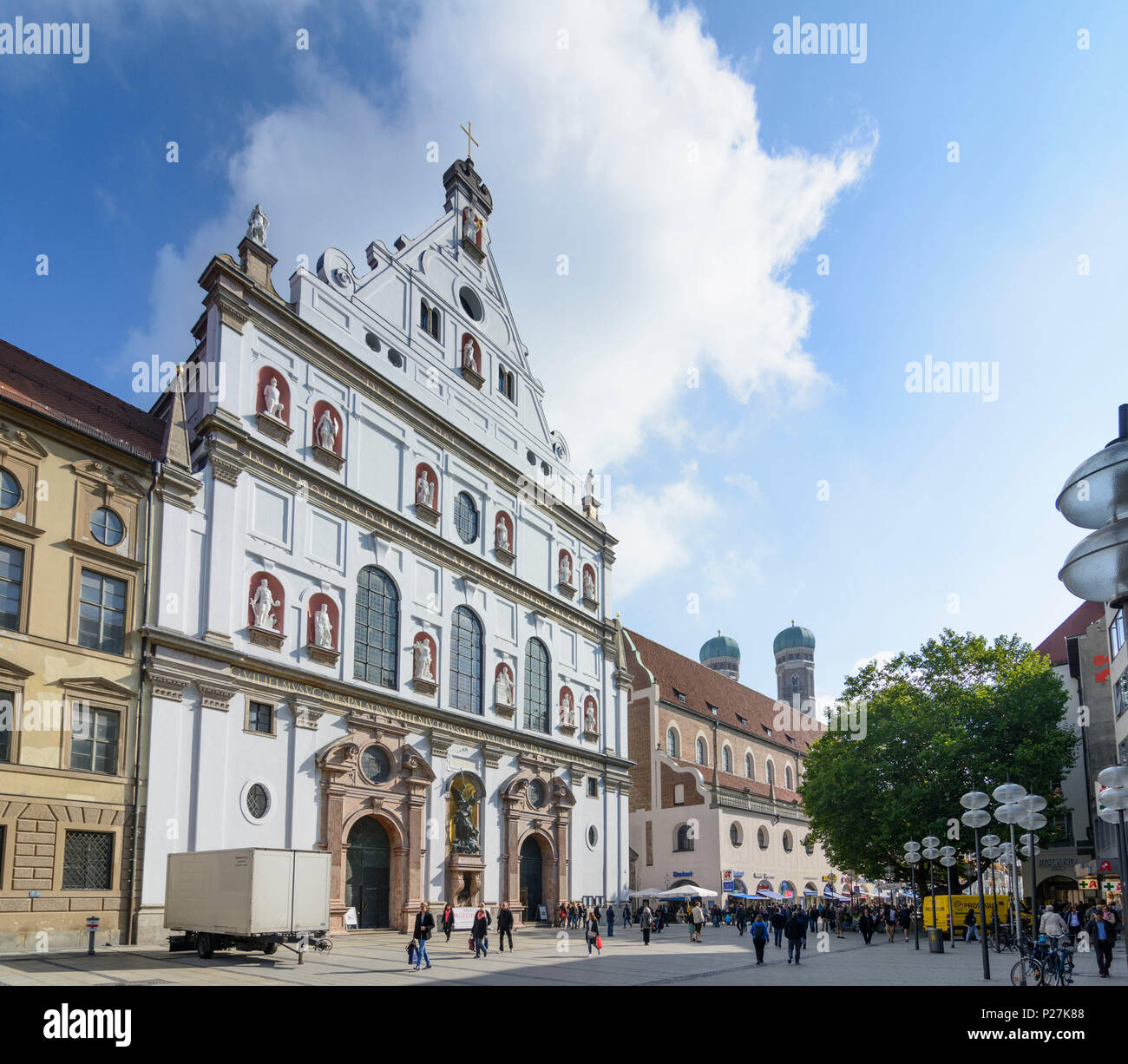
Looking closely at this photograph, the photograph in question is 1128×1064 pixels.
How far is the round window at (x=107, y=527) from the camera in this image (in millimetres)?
27734

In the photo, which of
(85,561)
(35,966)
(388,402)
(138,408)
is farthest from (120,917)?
(388,402)

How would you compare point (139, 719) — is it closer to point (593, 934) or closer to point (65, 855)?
point (65, 855)

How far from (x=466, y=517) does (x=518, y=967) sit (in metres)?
22.4

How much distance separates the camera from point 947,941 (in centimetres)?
4412

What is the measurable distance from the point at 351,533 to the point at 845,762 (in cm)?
2589

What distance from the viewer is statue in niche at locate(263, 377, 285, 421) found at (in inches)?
1336

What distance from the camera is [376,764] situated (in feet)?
116

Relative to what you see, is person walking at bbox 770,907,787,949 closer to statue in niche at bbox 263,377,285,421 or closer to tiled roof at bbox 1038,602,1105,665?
statue in niche at bbox 263,377,285,421

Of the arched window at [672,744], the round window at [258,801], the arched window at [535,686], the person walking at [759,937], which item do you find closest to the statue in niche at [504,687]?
the arched window at [535,686]

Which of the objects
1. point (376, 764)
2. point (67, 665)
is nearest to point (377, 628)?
point (376, 764)

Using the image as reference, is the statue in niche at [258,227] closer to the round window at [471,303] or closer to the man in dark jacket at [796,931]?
the round window at [471,303]

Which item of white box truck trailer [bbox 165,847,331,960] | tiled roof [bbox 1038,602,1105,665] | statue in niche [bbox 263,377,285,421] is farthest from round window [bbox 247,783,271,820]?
tiled roof [bbox 1038,602,1105,665]

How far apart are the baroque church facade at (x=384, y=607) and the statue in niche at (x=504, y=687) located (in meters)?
0.12

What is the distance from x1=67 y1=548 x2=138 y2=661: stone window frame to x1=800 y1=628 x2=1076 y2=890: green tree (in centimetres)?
3259
